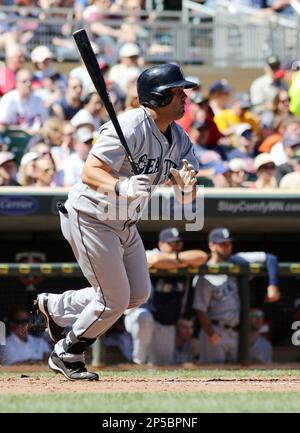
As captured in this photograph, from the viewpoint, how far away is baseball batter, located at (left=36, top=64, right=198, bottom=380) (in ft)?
19.1

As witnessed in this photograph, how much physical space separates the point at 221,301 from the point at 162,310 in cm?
57

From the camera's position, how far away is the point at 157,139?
5.98m

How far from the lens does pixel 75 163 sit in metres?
10.5

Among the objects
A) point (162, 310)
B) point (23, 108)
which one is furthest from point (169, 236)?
point (23, 108)

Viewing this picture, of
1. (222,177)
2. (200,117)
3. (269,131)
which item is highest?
(200,117)

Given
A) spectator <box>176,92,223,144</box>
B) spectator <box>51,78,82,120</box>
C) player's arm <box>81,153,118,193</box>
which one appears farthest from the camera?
spectator <box>51,78,82,120</box>

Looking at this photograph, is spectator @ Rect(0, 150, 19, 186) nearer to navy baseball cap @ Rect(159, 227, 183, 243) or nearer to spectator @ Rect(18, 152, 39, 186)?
spectator @ Rect(18, 152, 39, 186)

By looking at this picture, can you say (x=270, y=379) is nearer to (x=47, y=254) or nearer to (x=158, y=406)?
(x=158, y=406)

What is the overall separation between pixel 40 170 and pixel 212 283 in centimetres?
194

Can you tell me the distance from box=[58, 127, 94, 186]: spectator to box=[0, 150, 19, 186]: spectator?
531mm

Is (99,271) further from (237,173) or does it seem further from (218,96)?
(218,96)

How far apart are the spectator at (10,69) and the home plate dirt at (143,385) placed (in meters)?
5.91

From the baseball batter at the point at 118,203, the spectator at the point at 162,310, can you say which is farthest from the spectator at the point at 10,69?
the baseball batter at the point at 118,203

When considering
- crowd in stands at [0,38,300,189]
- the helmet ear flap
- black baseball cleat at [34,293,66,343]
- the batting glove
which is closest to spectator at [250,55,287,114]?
crowd in stands at [0,38,300,189]
